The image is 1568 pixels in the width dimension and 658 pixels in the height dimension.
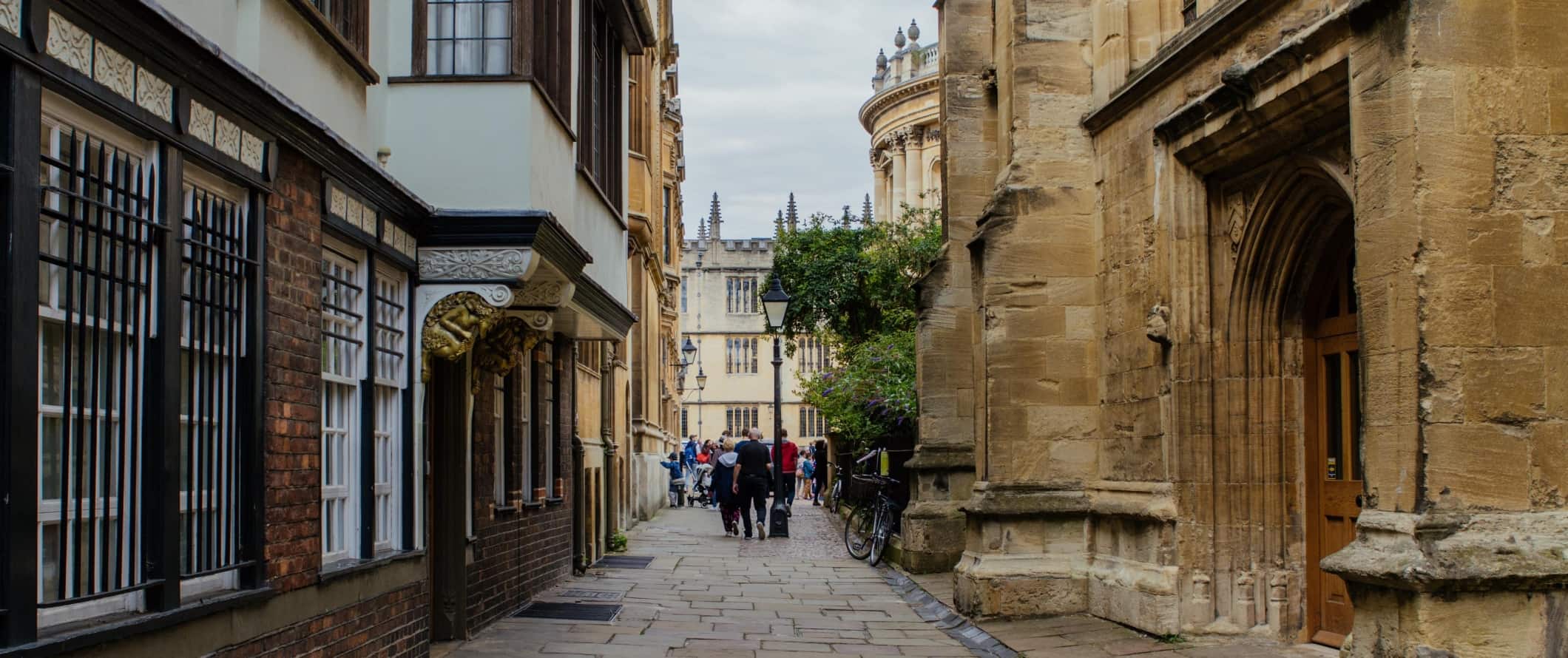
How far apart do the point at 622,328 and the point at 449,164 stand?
5.89 metres

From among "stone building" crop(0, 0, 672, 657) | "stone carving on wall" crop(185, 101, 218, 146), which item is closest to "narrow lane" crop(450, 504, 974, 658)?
"stone building" crop(0, 0, 672, 657)

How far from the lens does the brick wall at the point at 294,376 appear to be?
668cm

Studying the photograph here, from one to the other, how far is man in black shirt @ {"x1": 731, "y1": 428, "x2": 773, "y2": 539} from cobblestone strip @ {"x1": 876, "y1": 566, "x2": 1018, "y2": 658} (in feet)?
22.5

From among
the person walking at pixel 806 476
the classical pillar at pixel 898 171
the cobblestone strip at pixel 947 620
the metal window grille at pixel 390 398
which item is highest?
the classical pillar at pixel 898 171

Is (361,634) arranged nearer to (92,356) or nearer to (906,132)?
(92,356)

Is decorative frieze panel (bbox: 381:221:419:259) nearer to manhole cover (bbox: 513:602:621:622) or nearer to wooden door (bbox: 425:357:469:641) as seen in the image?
wooden door (bbox: 425:357:469:641)

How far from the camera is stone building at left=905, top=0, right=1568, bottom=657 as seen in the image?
24.1 feet

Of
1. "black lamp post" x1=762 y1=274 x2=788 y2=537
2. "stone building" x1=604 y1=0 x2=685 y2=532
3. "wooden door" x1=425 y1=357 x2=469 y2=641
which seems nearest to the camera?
"wooden door" x1=425 y1=357 x2=469 y2=641

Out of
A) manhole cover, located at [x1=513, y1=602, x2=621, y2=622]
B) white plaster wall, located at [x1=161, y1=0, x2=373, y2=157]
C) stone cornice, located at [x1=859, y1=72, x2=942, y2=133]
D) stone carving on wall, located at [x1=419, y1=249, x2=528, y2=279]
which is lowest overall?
manhole cover, located at [x1=513, y1=602, x2=621, y2=622]

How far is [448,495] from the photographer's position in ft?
35.6

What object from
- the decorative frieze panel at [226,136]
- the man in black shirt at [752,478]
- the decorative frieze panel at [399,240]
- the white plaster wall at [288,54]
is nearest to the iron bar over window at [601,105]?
the decorative frieze panel at [399,240]

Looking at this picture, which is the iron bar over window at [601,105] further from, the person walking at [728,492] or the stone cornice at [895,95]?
the stone cornice at [895,95]

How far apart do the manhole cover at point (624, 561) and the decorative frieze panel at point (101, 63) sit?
13.1 metres

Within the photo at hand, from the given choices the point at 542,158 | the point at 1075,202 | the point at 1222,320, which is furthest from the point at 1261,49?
the point at 542,158
